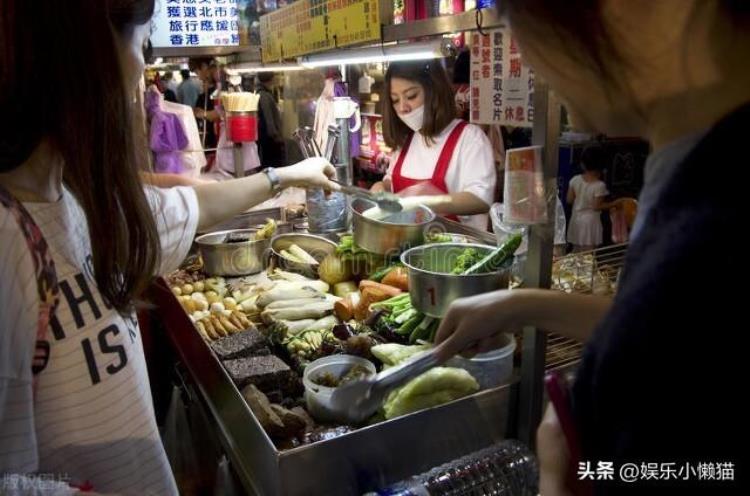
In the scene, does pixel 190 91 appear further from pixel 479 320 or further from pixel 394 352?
Answer: pixel 479 320

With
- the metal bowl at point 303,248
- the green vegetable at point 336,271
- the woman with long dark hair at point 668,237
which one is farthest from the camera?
the metal bowl at point 303,248

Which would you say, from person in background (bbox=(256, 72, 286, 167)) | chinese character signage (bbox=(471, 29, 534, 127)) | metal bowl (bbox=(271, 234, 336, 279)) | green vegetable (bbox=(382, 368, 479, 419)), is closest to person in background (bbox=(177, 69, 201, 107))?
person in background (bbox=(256, 72, 286, 167))

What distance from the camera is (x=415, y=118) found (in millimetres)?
3871

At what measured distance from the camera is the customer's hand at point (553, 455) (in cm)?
84

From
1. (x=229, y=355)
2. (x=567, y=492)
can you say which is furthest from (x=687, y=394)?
(x=229, y=355)

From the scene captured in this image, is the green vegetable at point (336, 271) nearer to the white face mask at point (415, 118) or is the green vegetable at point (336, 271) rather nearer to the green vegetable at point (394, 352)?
the green vegetable at point (394, 352)

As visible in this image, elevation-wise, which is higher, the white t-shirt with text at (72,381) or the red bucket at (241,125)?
the red bucket at (241,125)

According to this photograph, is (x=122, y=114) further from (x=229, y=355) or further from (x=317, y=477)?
(x=229, y=355)

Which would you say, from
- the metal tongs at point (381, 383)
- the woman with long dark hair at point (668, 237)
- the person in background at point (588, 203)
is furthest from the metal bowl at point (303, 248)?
the person in background at point (588, 203)

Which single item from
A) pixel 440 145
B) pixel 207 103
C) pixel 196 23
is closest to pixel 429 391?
pixel 440 145

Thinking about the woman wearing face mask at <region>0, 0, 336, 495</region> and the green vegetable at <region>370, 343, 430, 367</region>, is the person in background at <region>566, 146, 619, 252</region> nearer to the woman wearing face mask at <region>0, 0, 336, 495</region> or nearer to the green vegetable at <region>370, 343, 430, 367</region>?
the green vegetable at <region>370, 343, 430, 367</region>

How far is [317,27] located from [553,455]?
289 cm

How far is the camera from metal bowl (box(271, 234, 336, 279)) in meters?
3.11

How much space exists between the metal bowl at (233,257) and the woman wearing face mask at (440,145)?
3.92 ft
